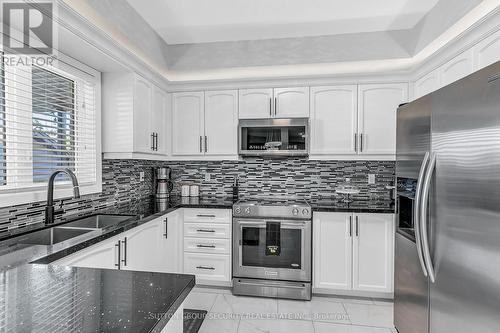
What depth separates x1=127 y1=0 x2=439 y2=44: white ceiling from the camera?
224 centimetres

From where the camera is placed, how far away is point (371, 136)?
2.85 meters

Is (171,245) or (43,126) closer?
(43,126)

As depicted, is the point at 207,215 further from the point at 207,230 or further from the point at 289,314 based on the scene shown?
the point at 289,314

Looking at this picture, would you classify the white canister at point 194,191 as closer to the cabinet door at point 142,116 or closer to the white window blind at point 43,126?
the cabinet door at point 142,116

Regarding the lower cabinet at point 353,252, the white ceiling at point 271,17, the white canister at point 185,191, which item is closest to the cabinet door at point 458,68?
the white ceiling at point 271,17

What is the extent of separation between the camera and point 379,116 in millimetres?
2838

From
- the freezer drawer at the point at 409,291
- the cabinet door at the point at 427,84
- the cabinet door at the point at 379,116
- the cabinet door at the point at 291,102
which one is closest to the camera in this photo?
the freezer drawer at the point at 409,291

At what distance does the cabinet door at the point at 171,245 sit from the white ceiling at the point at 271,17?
6.04 ft

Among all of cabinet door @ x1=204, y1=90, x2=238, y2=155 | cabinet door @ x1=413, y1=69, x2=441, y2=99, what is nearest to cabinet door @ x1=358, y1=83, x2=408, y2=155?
cabinet door @ x1=413, y1=69, x2=441, y2=99

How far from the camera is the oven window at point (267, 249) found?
268 centimetres

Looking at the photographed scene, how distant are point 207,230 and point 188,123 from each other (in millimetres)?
1265

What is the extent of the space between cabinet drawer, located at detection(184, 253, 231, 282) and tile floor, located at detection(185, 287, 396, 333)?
15cm

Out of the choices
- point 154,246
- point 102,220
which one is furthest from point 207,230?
point 102,220

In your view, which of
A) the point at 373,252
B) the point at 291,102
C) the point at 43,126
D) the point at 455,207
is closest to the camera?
the point at 455,207
